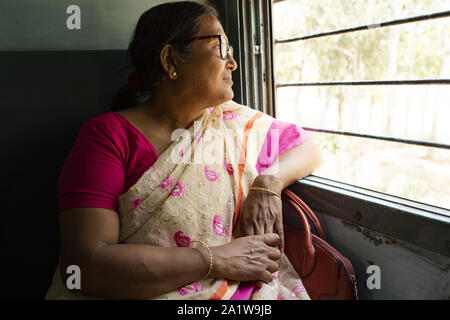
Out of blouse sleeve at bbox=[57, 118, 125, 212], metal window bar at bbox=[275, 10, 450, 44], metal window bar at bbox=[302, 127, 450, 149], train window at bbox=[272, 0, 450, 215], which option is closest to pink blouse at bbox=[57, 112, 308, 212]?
blouse sleeve at bbox=[57, 118, 125, 212]

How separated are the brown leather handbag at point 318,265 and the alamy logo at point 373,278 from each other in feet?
0.42

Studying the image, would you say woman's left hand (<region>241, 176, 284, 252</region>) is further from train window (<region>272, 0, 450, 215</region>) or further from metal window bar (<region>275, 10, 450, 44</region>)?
train window (<region>272, 0, 450, 215</region>)

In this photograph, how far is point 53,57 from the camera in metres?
1.60

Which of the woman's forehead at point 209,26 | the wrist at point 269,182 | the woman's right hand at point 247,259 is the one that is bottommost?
the woman's right hand at point 247,259

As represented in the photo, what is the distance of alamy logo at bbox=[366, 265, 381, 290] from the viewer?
4.42 ft

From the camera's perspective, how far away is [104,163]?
1.22 metres

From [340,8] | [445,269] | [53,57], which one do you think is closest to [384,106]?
[340,8]

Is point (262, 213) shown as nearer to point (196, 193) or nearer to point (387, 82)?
point (196, 193)

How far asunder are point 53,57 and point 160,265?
1.10 m

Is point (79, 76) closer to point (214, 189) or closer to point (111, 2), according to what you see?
point (111, 2)

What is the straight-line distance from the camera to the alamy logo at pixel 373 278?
1.35 meters

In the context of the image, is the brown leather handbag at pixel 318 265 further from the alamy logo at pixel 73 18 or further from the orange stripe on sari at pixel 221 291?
the alamy logo at pixel 73 18

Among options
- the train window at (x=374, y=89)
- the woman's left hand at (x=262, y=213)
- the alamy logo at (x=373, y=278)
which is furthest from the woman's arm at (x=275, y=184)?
the train window at (x=374, y=89)

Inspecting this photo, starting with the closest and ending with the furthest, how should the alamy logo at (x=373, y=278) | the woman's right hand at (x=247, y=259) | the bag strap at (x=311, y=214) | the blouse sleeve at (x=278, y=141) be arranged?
1. the woman's right hand at (x=247, y=259)
2. the alamy logo at (x=373, y=278)
3. the bag strap at (x=311, y=214)
4. the blouse sleeve at (x=278, y=141)
